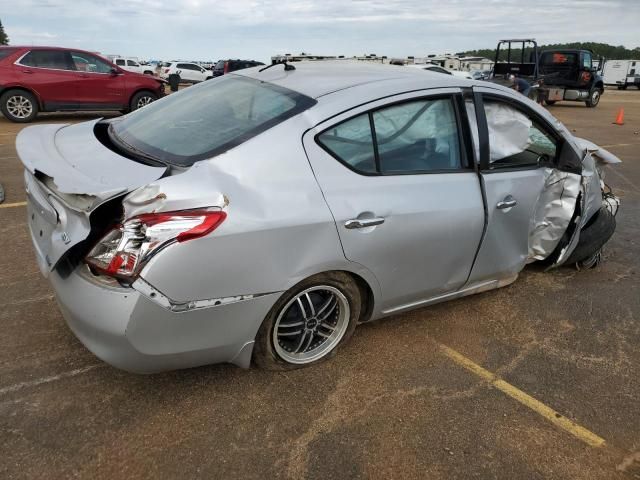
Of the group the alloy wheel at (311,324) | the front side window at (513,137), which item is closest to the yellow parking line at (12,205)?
the alloy wheel at (311,324)

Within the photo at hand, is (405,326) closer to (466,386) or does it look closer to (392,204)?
(466,386)

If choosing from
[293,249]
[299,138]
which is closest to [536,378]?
[293,249]

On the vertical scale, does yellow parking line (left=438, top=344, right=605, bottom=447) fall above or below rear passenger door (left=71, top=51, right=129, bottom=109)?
below

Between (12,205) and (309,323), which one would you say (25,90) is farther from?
(309,323)

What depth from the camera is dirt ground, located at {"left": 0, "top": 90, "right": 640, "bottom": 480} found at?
2.24m

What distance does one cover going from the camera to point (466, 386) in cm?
281

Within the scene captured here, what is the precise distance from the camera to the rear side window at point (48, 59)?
36.6 ft

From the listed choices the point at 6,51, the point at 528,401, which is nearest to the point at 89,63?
the point at 6,51

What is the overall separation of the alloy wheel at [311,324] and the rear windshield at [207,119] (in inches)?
33.2

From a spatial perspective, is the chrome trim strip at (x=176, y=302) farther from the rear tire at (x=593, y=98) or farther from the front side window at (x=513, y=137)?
the rear tire at (x=593, y=98)

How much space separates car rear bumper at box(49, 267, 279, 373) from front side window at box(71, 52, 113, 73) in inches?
426

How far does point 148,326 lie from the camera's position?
2.17 m

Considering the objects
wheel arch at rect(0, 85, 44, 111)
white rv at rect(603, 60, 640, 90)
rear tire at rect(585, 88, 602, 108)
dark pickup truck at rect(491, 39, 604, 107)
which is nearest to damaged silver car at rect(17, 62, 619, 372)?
wheel arch at rect(0, 85, 44, 111)

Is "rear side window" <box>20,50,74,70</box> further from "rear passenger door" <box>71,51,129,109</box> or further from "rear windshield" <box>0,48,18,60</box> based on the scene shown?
"rear windshield" <box>0,48,18,60</box>
